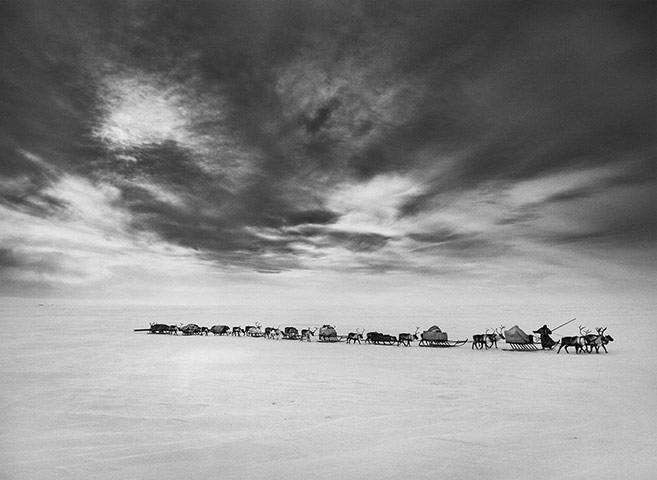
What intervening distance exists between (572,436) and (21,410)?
44.3 feet

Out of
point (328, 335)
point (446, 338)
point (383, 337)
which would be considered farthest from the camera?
point (328, 335)

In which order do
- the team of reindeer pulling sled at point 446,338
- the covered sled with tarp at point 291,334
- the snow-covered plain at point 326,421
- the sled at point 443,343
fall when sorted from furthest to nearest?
the covered sled with tarp at point 291,334 → the sled at point 443,343 → the team of reindeer pulling sled at point 446,338 → the snow-covered plain at point 326,421

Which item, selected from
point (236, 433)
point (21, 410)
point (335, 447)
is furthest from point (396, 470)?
point (21, 410)

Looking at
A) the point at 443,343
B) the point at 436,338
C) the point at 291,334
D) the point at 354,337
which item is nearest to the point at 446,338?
the point at 436,338

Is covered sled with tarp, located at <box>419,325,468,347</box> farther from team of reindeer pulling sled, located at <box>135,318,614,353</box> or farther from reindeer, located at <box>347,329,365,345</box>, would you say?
reindeer, located at <box>347,329,365,345</box>

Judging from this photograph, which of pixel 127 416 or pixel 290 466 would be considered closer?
pixel 290 466

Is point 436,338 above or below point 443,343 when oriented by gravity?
above

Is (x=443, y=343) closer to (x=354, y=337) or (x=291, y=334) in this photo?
(x=354, y=337)

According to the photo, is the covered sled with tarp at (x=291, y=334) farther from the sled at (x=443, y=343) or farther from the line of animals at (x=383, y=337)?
the sled at (x=443, y=343)

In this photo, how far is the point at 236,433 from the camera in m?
8.55

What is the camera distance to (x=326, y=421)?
940 centimetres

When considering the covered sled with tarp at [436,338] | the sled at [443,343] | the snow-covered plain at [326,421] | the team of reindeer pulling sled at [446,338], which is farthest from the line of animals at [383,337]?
the snow-covered plain at [326,421]

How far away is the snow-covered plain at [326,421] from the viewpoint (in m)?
6.90

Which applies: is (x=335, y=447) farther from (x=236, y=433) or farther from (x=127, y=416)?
(x=127, y=416)
